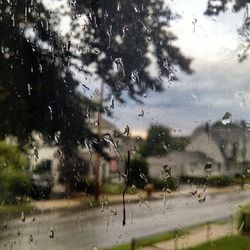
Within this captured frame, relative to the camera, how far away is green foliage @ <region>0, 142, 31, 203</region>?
1.29 metres

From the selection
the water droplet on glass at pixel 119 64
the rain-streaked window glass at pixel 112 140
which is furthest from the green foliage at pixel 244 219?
the water droplet on glass at pixel 119 64

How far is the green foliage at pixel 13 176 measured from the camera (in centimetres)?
129

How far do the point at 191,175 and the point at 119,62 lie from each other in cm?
36

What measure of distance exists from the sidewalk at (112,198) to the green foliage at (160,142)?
10 centimetres

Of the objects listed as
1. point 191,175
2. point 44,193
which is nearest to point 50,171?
point 44,193

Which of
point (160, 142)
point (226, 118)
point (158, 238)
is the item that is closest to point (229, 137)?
point (226, 118)

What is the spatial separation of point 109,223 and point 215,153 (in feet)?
1.09

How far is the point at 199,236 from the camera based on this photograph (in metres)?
1.05

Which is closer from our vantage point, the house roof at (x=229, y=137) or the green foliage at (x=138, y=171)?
the house roof at (x=229, y=137)

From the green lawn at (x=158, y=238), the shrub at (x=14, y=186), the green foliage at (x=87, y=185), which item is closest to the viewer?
the green lawn at (x=158, y=238)

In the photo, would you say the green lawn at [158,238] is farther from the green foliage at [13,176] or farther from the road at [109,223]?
the green foliage at [13,176]

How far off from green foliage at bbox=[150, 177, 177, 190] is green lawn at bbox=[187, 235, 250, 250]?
0.15 meters

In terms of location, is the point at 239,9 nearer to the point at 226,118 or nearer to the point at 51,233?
the point at 226,118

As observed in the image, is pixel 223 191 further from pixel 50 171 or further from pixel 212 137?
pixel 50 171
